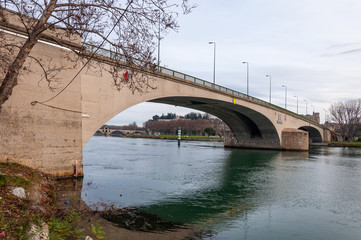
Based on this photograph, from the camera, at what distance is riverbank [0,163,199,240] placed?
6.43 metres

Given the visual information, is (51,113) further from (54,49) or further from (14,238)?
(14,238)

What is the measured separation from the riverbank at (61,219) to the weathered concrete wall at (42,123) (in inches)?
58.5

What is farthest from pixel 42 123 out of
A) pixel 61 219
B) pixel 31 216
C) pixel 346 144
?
pixel 346 144

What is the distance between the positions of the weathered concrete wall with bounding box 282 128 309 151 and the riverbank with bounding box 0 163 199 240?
48332mm

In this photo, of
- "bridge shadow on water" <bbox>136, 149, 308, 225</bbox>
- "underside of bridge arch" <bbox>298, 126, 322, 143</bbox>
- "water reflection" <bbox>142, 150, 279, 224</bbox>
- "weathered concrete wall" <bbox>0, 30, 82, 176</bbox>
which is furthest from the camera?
"underside of bridge arch" <bbox>298, 126, 322, 143</bbox>

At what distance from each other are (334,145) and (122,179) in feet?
226

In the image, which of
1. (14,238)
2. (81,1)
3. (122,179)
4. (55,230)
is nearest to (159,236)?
(55,230)

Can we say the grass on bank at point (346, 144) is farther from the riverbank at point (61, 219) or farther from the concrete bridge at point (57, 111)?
the riverbank at point (61, 219)

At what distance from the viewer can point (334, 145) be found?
A: 73250 millimetres

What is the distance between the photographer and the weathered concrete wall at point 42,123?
45.1ft

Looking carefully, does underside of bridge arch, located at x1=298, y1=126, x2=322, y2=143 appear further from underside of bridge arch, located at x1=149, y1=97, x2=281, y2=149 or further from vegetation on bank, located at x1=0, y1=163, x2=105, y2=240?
vegetation on bank, located at x1=0, y1=163, x2=105, y2=240

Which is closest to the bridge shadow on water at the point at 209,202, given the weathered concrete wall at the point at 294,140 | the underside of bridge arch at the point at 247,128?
the underside of bridge arch at the point at 247,128

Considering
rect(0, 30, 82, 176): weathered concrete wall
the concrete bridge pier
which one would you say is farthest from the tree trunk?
the concrete bridge pier

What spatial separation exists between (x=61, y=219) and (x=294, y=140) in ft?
170
